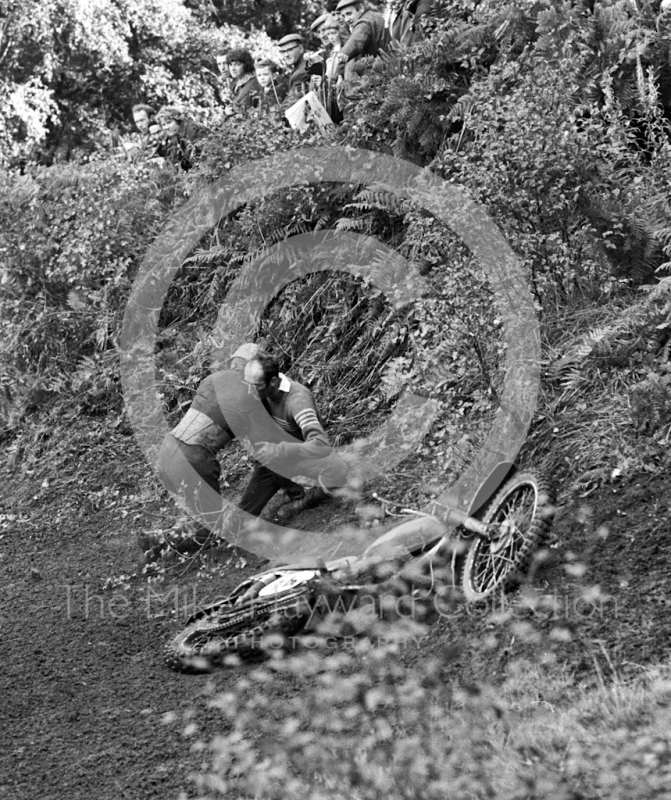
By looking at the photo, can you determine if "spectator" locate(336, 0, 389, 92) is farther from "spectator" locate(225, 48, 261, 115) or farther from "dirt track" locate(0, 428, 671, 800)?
"dirt track" locate(0, 428, 671, 800)

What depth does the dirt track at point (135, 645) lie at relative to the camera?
4898mm

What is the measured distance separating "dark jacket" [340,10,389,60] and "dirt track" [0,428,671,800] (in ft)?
18.9

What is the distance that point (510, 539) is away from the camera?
215 inches

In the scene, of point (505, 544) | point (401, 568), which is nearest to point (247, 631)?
point (401, 568)

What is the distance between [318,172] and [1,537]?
175 inches

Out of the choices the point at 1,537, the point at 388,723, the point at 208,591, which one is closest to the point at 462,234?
the point at 208,591

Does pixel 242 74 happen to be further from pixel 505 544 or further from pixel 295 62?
pixel 505 544

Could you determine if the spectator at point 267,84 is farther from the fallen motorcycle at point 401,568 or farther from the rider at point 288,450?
the fallen motorcycle at point 401,568

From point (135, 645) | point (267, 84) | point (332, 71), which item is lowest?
point (135, 645)

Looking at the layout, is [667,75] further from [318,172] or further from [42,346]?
[42,346]

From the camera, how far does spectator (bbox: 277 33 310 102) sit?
1175 cm

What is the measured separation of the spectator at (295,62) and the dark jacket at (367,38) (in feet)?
2.58

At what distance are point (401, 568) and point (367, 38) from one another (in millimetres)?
7008

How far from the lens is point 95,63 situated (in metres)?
22.5
